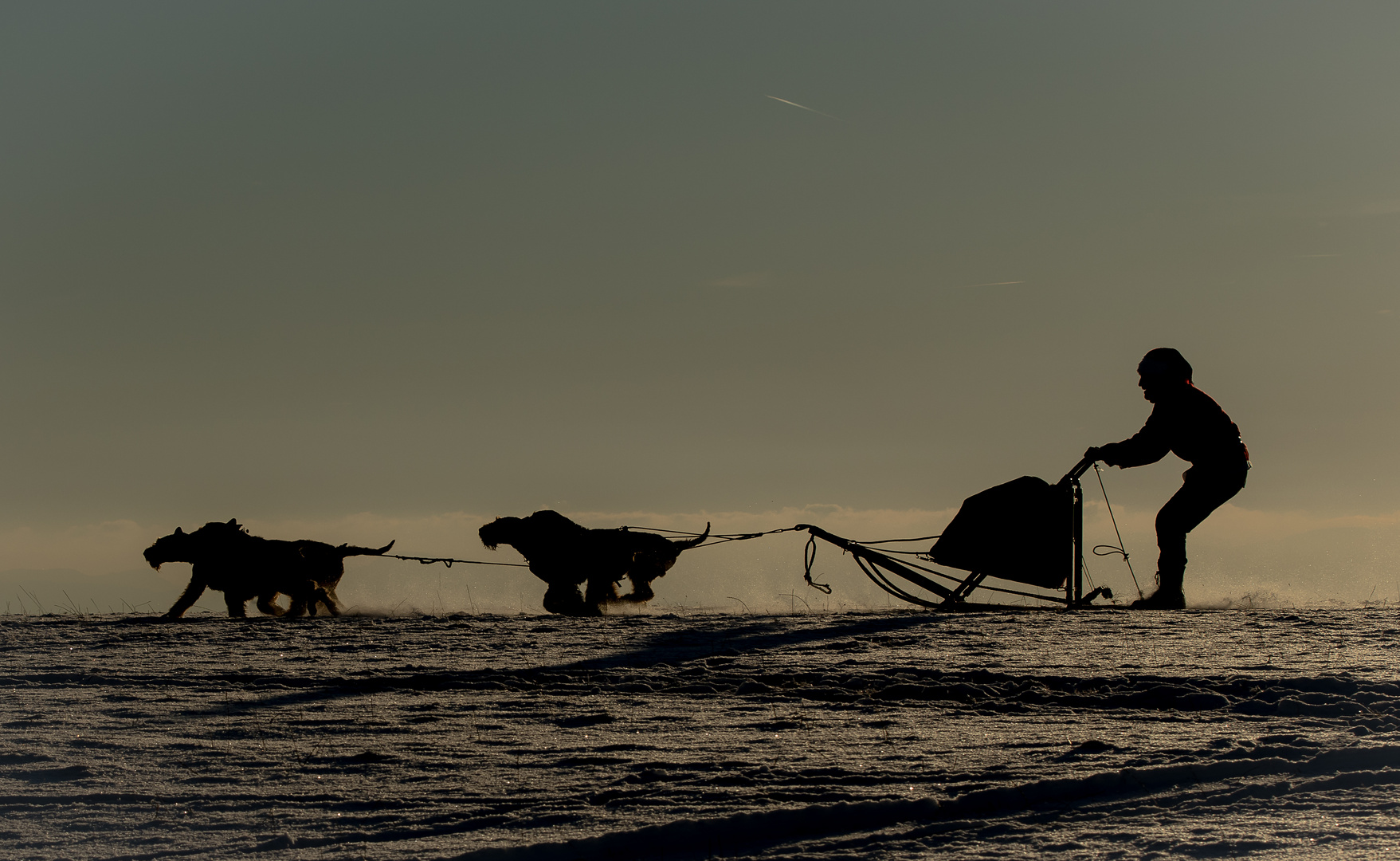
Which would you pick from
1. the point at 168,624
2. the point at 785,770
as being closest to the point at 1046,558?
the point at 785,770

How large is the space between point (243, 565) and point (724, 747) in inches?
393

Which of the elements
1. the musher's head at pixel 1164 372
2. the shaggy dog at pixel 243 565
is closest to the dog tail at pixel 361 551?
the shaggy dog at pixel 243 565

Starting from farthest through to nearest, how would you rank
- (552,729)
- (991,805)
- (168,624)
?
(168,624), (552,729), (991,805)

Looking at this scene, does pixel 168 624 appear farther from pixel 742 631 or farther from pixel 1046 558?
pixel 1046 558

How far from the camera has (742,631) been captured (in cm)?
985

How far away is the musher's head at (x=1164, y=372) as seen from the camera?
39.7ft

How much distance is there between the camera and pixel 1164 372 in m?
12.1

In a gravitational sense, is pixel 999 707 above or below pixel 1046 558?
below

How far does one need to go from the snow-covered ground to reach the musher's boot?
2.75m

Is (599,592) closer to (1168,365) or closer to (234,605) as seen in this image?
(234,605)

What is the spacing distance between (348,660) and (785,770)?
16.1ft

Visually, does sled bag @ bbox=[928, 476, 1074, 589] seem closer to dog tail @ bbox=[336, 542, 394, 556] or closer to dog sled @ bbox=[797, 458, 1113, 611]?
dog sled @ bbox=[797, 458, 1113, 611]

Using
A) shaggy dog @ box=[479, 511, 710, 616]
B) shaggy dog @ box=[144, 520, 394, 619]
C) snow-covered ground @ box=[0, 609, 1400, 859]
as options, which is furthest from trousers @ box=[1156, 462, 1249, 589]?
shaggy dog @ box=[144, 520, 394, 619]

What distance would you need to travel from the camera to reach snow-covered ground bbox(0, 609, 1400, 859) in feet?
A: 12.7
